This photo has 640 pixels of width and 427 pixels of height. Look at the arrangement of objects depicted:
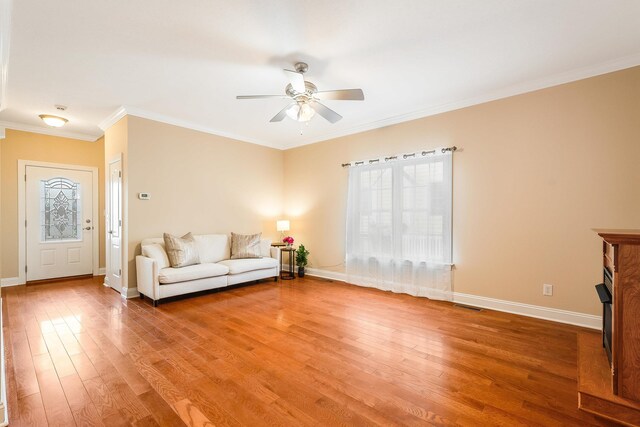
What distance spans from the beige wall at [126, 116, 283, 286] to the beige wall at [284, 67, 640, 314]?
3094 millimetres

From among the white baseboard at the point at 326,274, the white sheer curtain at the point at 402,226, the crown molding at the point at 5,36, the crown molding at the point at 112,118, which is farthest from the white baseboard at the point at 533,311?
the crown molding at the point at 112,118

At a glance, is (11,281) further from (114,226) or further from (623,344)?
(623,344)

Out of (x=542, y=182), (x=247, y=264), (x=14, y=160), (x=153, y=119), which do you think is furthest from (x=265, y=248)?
(x=14, y=160)

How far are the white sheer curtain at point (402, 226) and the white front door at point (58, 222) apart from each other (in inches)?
203

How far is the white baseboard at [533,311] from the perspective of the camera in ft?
10.3

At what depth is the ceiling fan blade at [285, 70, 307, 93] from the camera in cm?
268

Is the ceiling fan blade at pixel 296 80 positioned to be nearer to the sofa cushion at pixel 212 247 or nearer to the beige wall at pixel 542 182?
the beige wall at pixel 542 182

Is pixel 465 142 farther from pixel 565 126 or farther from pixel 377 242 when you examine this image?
pixel 377 242

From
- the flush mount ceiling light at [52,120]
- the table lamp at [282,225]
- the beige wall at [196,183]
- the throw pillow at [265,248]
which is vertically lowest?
the throw pillow at [265,248]

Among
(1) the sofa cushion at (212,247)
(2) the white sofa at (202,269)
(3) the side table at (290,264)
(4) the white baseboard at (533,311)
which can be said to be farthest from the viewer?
(3) the side table at (290,264)

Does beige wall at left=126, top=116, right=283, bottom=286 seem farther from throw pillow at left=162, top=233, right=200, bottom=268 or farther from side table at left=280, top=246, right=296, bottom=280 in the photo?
side table at left=280, top=246, right=296, bottom=280

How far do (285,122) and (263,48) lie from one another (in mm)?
2202

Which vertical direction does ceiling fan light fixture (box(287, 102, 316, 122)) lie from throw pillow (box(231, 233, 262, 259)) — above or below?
above

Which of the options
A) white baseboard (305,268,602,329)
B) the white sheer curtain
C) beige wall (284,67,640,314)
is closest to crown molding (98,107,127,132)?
the white sheer curtain
